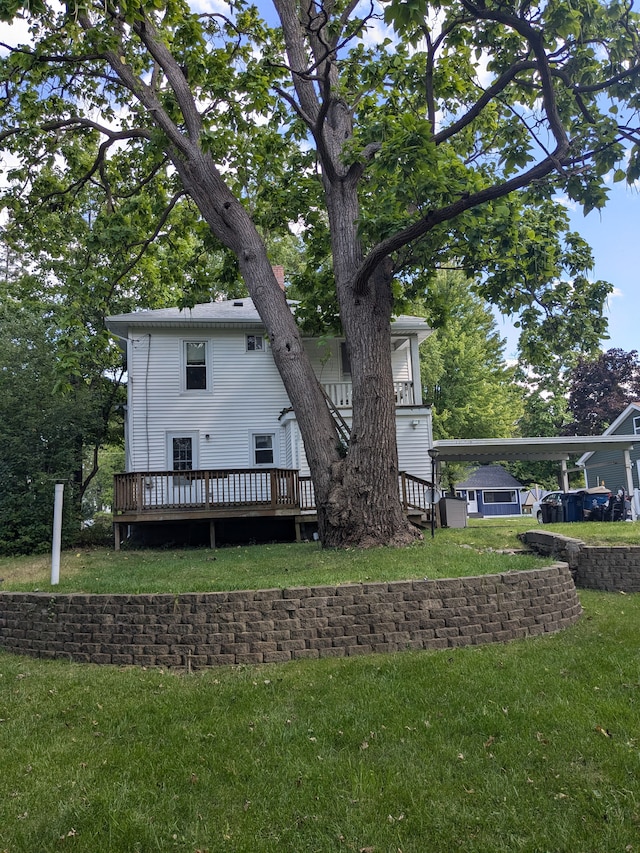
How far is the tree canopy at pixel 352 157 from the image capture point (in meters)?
7.70

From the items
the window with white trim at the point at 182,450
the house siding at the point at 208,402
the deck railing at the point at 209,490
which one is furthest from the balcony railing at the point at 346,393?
the window with white trim at the point at 182,450

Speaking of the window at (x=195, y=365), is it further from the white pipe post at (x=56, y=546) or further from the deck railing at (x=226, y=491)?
the white pipe post at (x=56, y=546)

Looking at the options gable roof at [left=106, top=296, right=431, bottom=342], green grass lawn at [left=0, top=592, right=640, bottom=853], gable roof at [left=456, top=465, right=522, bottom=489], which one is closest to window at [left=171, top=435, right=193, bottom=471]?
gable roof at [left=106, top=296, right=431, bottom=342]

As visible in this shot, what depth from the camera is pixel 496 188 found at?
25.0ft

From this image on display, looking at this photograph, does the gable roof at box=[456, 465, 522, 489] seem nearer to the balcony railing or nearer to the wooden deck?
the balcony railing

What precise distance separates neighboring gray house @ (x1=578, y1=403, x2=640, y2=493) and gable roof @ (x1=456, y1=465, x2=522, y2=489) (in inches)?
288

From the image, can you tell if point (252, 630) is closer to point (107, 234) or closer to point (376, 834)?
point (376, 834)

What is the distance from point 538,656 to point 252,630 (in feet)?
8.57

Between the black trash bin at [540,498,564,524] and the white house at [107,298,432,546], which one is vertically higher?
the white house at [107,298,432,546]

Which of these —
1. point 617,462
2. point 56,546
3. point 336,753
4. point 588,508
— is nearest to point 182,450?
point 56,546

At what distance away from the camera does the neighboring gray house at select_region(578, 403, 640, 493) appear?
27.6m

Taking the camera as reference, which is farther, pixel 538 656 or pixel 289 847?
pixel 538 656

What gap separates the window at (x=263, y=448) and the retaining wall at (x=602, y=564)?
9.36 m

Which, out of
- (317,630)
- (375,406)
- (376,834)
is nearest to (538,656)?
(317,630)
